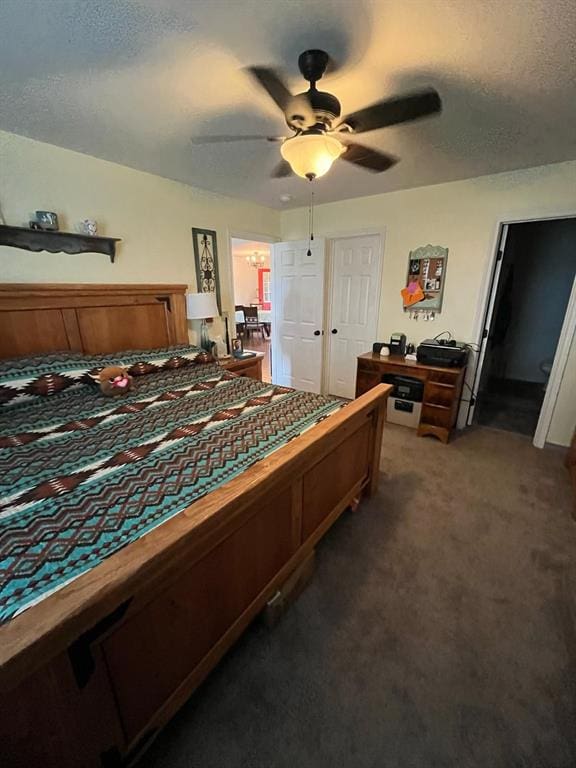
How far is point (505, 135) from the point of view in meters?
2.03

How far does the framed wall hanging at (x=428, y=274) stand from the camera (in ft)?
10.4

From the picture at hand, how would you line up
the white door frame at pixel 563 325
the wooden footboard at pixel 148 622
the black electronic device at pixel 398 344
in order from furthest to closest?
the black electronic device at pixel 398 344 → the white door frame at pixel 563 325 → the wooden footboard at pixel 148 622

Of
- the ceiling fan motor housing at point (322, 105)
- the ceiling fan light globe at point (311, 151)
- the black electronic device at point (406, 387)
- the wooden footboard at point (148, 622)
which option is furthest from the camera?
the black electronic device at point (406, 387)

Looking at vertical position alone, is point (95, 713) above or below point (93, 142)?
below

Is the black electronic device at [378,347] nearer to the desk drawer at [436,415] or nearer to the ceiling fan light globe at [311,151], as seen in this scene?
the desk drawer at [436,415]

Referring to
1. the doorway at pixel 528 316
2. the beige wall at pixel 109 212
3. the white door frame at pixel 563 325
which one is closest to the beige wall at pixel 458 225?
the white door frame at pixel 563 325

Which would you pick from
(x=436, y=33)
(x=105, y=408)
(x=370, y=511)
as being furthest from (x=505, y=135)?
(x=105, y=408)

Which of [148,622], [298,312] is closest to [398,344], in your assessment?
[298,312]

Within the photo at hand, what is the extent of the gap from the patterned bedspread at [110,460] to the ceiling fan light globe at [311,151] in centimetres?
125

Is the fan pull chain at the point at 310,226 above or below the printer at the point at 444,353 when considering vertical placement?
above

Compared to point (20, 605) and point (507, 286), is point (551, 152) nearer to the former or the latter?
point (507, 286)

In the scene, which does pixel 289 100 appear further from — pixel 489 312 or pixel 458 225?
pixel 489 312

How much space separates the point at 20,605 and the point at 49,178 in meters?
2.67

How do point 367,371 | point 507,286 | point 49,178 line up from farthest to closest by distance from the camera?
point 507,286 < point 367,371 < point 49,178
